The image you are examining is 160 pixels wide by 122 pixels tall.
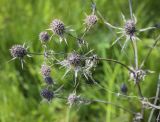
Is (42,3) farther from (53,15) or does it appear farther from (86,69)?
(86,69)

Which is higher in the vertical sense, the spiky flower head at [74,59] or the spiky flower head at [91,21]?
the spiky flower head at [91,21]

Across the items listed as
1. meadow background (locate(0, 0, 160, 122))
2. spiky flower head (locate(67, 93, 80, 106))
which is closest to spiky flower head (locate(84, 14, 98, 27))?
spiky flower head (locate(67, 93, 80, 106))

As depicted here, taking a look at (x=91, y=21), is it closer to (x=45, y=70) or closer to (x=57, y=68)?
(x=45, y=70)

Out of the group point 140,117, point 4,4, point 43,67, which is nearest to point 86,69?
point 43,67

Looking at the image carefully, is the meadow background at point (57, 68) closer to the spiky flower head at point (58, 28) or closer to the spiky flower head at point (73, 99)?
the spiky flower head at point (73, 99)

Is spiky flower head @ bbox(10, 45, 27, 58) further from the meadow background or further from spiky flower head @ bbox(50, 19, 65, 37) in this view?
the meadow background

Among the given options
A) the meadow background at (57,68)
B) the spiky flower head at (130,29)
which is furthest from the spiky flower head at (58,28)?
the meadow background at (57,68)

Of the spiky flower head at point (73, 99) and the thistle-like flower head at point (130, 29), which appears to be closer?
the thistle-like flower head at point (130, 29)

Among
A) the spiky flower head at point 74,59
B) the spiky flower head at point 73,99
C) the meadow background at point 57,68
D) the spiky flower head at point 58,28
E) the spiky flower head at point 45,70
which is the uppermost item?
the meadow background at point 57,68

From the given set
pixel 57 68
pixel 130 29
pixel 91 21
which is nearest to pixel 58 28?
pixel 91 21
